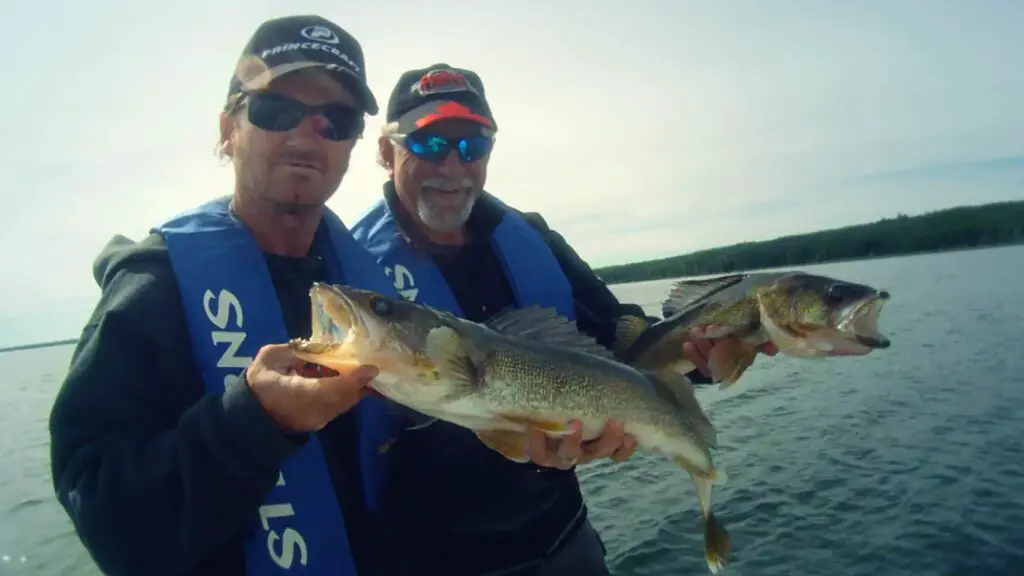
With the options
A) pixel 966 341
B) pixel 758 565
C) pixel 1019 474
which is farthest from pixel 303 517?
pixel 966 341

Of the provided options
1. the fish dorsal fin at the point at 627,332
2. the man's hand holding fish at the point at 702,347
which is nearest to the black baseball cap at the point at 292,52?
the fish dorsal fin at the point at 627,332

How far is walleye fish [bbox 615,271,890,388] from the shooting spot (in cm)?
411

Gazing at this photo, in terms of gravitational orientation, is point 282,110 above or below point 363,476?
above

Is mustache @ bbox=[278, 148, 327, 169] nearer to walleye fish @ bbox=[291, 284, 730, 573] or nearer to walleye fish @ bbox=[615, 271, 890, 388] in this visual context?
walleye fish @ bbox=[291, 284, 730, 573]

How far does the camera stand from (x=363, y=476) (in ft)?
11.1

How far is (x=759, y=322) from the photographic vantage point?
14.7 feet

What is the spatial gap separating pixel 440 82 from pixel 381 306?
92.4 inches

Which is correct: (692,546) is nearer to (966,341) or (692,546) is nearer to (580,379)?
(580,379)

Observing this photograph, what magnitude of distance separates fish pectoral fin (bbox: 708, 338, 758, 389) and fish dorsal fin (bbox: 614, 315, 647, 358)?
54 centimetres

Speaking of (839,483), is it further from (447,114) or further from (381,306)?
(381,306)

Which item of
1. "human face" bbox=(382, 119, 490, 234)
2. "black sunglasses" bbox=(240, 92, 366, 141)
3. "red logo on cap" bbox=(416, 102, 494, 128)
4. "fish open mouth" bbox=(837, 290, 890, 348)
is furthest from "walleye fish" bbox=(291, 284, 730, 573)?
"red logo on cap" bbox=(416, 102, 494, 128)

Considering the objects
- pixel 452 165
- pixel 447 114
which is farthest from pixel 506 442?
pixel 447 114

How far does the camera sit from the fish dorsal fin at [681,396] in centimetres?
379

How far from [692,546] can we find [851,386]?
33.9 ft
